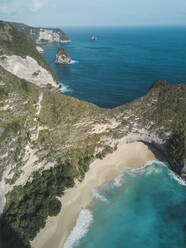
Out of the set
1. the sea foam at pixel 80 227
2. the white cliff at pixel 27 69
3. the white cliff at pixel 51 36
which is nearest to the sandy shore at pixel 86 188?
the sea foam at pixel 80 227

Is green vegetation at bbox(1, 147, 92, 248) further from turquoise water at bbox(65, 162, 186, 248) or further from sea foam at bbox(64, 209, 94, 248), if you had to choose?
turquoise water at bbox(65, 162, 186, 248)

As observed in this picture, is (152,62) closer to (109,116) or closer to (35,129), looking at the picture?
(109,116)

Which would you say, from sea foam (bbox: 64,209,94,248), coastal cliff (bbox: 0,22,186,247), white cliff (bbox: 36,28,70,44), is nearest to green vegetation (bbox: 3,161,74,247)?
coastal cliff (bbox: 0,22,186,247)

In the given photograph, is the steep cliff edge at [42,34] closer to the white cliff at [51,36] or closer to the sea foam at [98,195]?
the white cliff at [51,36]

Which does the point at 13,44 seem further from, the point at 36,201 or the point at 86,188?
the point at 36,201

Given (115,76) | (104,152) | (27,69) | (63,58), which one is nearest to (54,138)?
(104,152)
